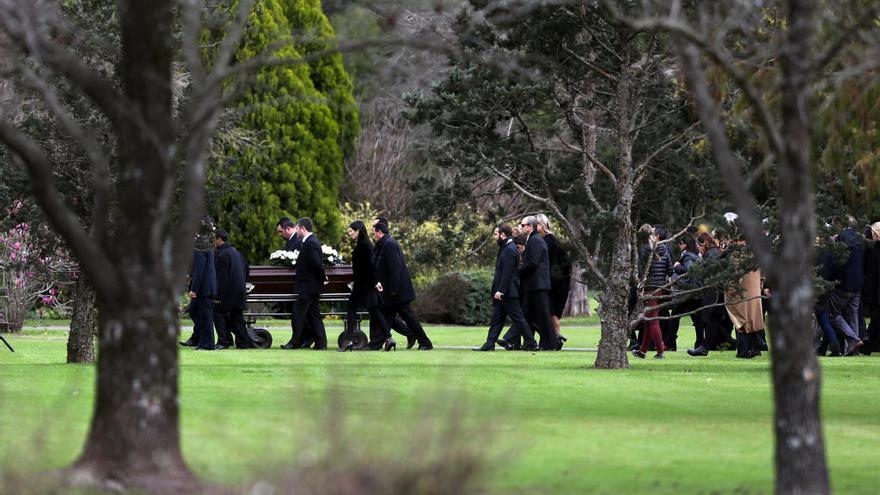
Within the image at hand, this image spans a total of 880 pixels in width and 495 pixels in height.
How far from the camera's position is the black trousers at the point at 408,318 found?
26.5m

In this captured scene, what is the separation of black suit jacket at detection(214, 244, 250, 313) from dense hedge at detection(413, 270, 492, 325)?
12707mm

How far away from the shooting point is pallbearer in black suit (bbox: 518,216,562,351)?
89.6 ft

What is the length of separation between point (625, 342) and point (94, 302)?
6.74 m

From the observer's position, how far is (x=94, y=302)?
21.3 m

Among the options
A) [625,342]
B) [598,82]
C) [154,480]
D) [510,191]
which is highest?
[598,82]

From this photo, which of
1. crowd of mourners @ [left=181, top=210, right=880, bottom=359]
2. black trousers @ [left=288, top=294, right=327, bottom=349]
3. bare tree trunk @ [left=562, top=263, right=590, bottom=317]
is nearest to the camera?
crowd of mourners @ [left=181, top=210, right=880, bottom=359]

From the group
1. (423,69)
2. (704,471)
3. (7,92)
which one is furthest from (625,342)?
(423,69)

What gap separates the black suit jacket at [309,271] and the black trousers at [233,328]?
1061 millimetres

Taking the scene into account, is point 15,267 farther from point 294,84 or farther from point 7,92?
point 294,84

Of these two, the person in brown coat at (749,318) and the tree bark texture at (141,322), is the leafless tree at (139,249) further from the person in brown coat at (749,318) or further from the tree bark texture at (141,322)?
the person in brown coat at (749,318)

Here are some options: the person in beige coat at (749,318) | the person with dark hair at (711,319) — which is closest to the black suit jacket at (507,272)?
the person with dark hair at (711,319)

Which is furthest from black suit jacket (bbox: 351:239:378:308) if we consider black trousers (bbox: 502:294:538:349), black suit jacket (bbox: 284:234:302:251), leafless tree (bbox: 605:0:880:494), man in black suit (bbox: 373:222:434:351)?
leafless tree (bbox: 605:0:880:494)

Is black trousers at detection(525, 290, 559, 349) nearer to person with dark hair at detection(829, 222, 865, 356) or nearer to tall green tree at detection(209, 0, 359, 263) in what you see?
person with dark hair at detection(829, 222, 865, 356)

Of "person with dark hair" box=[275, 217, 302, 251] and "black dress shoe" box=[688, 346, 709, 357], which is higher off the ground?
"person with dark hair" box=[275, 217, 302, 251]
